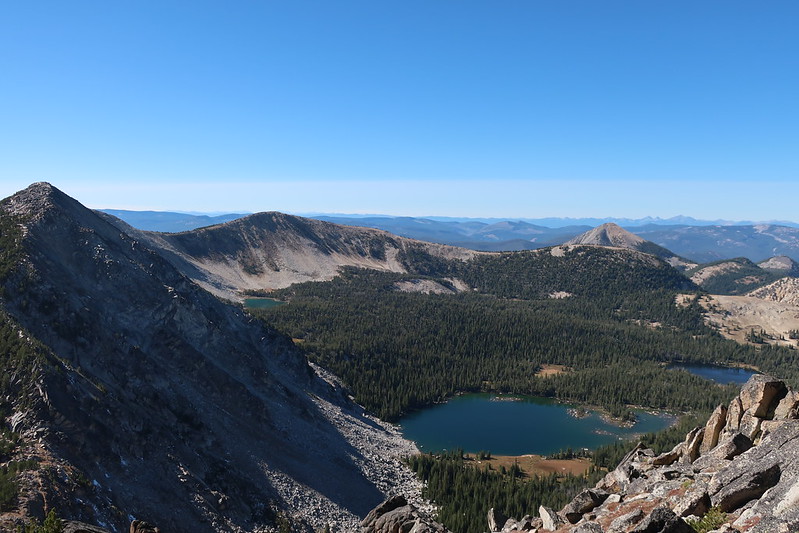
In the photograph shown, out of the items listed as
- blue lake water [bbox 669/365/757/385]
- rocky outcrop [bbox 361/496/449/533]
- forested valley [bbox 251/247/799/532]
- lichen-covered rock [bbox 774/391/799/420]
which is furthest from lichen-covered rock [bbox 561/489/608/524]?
blue lake water [bbox 669/365/757/385]

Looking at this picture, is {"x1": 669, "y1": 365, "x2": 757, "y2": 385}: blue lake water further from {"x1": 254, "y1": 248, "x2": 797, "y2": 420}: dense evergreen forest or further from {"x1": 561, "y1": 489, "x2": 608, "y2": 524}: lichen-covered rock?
{"x1": 561, "y1": 489, "x2": 608, "y2": 524}: lichen-covered rock

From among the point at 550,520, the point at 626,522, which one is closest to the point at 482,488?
the point at 550,520

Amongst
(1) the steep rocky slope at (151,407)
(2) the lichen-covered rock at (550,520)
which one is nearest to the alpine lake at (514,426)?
(1) the steep rocky slope at (151,407)

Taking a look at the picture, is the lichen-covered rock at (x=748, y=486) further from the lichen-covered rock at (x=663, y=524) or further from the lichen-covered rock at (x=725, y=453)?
the lichen-covered rock at (x=725, y=453)

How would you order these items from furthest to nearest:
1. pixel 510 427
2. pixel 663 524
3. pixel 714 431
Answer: pixel 510 427 < pixel 714 431 < pixel 663 524

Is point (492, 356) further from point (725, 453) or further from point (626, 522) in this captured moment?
point (626, 522)

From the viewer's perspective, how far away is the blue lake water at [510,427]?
322 ft

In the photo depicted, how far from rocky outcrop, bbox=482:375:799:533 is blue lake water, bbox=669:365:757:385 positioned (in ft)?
494

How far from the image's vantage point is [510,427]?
10938cm

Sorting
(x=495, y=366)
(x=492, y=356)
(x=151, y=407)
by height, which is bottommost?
(x=495, y=366)

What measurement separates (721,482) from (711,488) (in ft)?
2.09

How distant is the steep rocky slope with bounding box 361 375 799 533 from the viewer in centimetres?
1812

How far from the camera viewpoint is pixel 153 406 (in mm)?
57344

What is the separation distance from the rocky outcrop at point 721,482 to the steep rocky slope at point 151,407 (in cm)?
3278
